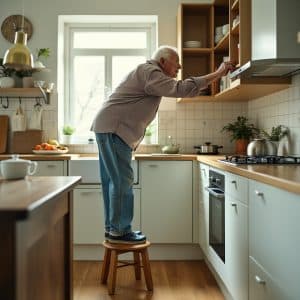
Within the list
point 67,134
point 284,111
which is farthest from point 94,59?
point 284,111

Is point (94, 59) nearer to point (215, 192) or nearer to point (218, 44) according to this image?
point (218, 44)

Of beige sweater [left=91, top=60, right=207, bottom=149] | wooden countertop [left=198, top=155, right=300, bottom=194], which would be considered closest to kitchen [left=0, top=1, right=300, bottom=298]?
beige sweater [left=91, top=60, right=207, bottom=149]

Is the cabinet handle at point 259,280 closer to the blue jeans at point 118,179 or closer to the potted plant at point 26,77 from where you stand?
the blue jeans at point 118,179

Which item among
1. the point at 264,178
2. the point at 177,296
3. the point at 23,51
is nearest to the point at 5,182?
the point at 23,51

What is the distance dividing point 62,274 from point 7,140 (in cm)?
263

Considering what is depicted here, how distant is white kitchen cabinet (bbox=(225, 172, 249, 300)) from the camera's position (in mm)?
2057

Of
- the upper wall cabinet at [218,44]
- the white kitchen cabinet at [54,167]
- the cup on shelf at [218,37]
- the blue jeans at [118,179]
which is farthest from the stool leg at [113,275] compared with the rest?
the cup on shelf at [218,37]

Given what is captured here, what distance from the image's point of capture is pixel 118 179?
108 inches

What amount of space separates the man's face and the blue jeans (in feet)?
1.91

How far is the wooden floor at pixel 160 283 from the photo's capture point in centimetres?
273

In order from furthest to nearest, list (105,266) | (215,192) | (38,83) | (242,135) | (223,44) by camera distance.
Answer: (38,83) < (242,135) < (223,44) < (105,266) < (215,192)

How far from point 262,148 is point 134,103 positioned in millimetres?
964

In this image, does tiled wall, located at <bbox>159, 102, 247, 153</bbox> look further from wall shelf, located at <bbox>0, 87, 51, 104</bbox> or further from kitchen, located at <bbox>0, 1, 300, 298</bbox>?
wall shelf, located at <bbox>0, 87, 51, 104</bbox>

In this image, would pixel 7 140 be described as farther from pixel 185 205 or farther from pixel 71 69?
pixel 185 205
